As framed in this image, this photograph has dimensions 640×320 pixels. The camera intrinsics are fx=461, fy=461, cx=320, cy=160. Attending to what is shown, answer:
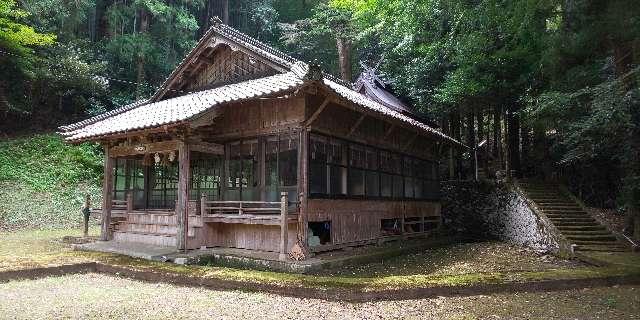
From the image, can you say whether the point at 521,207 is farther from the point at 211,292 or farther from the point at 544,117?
the point at 211,292

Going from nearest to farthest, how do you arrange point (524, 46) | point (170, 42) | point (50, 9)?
point (524, 46) → point (50, 9) → point (170, 42)

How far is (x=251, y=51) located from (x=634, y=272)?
11.4 metres

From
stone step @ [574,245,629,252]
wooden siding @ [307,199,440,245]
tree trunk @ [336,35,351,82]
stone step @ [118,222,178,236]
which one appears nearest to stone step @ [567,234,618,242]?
stone step @ [574,245,629,252]

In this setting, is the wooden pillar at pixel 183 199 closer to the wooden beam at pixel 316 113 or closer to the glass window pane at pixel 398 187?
the wooden beam at pixel 316 113

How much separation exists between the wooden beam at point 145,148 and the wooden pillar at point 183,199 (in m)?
0.46

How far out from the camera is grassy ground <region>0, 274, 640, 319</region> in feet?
22.8

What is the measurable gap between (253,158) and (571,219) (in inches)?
452

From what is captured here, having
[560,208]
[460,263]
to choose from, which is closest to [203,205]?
[460,263]

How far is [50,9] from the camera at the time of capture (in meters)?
26.8

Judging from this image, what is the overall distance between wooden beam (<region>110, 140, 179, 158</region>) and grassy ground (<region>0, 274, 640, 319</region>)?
4728mm

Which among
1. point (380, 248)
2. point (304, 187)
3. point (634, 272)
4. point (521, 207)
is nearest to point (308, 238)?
point (304, 187)

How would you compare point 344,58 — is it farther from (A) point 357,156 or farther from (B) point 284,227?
(B) point 284,227

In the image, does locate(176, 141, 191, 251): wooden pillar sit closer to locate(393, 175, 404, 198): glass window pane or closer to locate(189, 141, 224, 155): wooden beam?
locate(189, 141, 224, 155): wooden beam

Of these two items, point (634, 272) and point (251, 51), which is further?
point (251, 51)
